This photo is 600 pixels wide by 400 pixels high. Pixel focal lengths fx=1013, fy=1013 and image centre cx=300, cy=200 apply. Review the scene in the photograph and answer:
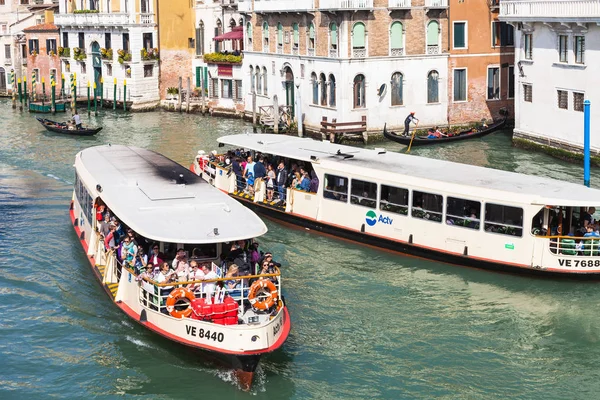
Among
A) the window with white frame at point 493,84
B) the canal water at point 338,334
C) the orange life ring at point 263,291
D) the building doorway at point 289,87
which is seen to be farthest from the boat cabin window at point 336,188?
the window with white frame at point 493,84

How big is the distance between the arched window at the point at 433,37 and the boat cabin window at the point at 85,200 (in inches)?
724

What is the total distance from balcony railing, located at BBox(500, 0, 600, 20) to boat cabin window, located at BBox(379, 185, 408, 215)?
11.3 m

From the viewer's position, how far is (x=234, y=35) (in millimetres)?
45406

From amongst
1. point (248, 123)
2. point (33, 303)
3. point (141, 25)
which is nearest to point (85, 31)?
point (141, 25)

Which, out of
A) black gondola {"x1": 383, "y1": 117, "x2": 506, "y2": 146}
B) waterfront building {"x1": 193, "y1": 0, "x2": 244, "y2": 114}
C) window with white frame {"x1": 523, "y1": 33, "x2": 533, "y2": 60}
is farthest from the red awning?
window with white frame {"x1": 523, "y1": 33, "x2": 533, "y2": 60}

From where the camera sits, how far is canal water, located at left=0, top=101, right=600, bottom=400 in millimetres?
14711

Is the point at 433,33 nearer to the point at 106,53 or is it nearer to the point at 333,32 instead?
the point at 333,32

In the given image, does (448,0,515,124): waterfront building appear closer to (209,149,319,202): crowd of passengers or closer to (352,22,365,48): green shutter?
(352,22,365,48): green shutter

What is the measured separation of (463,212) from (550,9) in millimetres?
13762

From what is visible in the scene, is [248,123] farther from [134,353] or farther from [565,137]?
[134,353]

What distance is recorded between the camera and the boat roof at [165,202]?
52.1 feet

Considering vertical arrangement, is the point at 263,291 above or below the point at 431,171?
below

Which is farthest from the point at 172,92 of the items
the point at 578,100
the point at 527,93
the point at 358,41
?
the point at 578,100

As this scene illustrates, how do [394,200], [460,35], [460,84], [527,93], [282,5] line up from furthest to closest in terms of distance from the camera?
[282,5]
[460,84]
[460,35]
[527,93]
[394,200]
